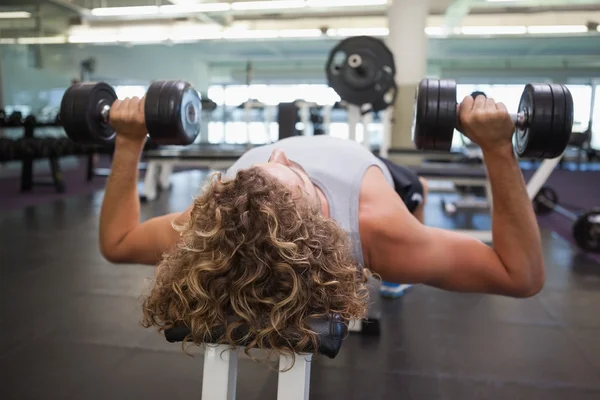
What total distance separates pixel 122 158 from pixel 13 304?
115cm

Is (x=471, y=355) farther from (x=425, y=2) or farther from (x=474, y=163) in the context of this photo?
(x=425, y=2)

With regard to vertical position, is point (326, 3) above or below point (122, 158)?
above

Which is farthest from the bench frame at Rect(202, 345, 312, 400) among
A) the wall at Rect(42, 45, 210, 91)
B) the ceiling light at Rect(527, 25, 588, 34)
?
the wall at Rect(42, 45, 210, 91)

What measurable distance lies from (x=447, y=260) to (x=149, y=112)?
758 millimetres

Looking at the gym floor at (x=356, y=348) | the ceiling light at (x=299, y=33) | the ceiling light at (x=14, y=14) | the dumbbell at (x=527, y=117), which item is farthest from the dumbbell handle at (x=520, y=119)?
the ceiling light at (x=14, y=14)

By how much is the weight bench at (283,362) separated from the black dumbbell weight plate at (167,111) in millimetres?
541

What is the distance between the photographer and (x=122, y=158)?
1248 millimetres

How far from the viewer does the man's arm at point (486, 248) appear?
41.3 inches

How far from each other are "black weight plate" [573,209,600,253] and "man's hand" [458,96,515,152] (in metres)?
2.16

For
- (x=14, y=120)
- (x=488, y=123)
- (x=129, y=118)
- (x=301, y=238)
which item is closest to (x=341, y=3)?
(x=14, y=120)

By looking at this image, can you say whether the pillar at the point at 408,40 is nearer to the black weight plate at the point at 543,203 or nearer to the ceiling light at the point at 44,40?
the black weight plate at the point at 543,203

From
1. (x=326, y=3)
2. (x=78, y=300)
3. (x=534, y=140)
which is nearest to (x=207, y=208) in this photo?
(x=534, y=140)

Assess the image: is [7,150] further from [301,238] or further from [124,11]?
[301,238]

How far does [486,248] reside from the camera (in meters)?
1.09
